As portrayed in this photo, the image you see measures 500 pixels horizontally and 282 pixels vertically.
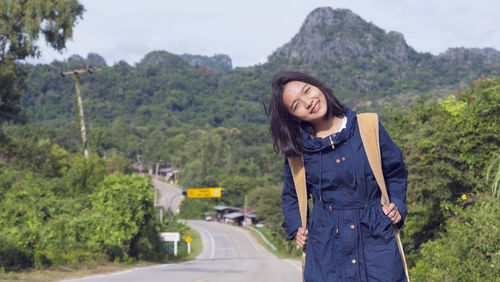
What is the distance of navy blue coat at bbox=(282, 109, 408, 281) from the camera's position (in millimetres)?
2529

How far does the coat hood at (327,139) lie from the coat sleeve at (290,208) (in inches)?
6.4

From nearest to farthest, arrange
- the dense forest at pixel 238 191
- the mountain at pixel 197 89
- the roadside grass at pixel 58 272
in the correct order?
the dense forest at pixel 238 191, the roadside grass at pixel 58 272, the mountain at pixel 197 89

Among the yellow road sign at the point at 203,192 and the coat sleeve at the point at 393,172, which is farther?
the yellow road sign at the point at 203,192

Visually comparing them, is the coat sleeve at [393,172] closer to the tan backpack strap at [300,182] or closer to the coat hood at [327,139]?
the coat hood at [327,139]

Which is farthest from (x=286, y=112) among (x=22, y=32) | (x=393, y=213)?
(x=22, y=32)

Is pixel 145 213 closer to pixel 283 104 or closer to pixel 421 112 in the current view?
pixel 421 112

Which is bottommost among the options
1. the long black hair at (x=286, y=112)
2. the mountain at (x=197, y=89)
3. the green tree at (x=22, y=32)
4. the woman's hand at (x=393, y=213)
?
the woman's hand at (x=393, y=213)

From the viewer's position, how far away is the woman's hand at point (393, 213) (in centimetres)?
258

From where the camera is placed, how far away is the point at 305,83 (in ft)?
9.48

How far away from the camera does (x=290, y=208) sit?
9.50ft

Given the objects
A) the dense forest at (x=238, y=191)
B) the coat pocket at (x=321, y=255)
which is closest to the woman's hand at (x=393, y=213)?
the coat pocket at (x=321, y=255)

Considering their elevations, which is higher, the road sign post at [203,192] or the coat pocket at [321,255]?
the road sign post at [203,192]

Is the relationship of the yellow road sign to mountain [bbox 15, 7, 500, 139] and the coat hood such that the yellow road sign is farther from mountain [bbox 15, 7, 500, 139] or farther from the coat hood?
mountain [bbox 15, 7, 500, 139]

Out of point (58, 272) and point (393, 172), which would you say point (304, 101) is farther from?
point (58, 272)
